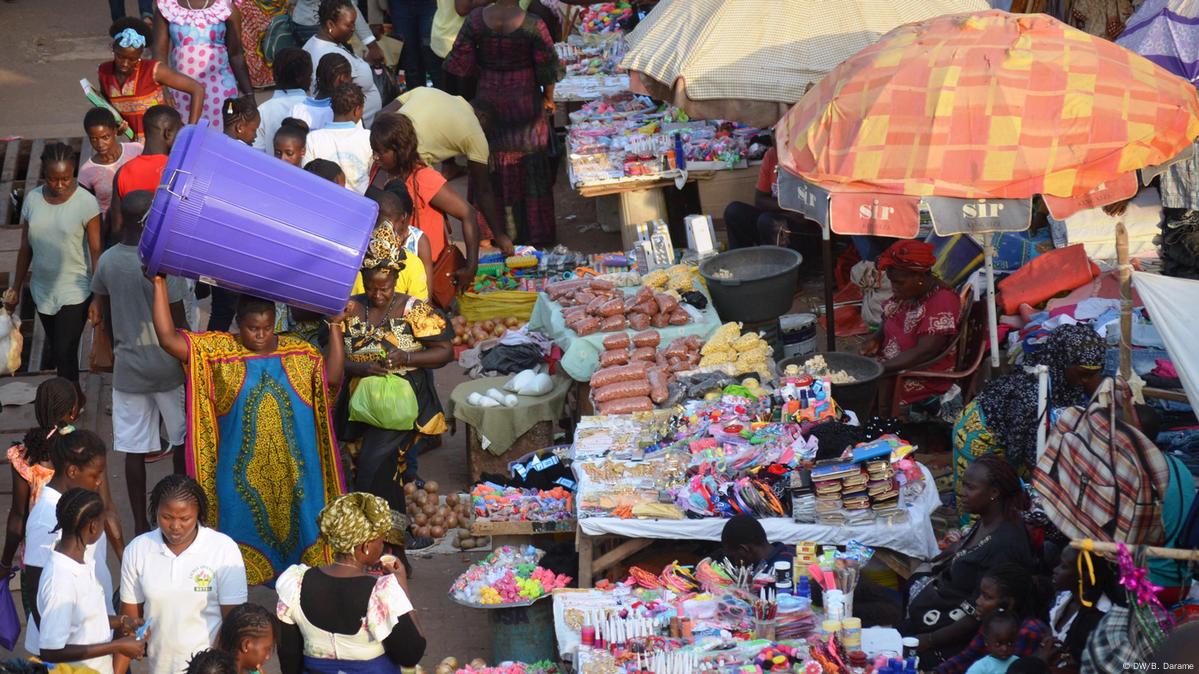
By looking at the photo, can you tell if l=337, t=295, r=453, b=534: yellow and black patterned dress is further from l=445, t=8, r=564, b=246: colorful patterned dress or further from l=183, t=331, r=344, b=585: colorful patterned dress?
l=445, t=8, r=564, b=246: colorful patterned dress

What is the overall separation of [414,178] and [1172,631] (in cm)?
546

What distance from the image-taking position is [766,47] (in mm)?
8961

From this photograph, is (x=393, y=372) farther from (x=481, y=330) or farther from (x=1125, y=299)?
(x=1125, y=299)

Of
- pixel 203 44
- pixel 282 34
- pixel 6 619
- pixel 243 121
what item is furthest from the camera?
pixel 282 34

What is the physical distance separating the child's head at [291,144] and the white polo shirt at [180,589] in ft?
10.8

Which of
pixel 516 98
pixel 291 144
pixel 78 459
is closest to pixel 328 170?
pixel 291 144

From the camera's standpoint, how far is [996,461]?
6.17m

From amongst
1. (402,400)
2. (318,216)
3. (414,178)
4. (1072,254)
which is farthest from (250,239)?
(1072,254)

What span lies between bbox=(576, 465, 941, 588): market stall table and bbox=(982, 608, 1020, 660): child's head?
909mm

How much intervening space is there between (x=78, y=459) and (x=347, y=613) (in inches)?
60.3

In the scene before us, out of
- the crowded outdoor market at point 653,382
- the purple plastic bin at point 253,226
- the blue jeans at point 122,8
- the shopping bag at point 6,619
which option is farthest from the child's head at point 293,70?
the blue jeans at point 122,8

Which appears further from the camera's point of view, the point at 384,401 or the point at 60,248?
the point at 60,248

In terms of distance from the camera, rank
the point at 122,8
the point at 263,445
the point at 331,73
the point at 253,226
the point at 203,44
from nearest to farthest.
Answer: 1. the point at 253,226
2. the point at 263,445
3. the point at 331,73
4. the point at 203,44
5. the point at 122,8

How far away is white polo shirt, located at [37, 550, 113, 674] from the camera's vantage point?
5.39 meters
